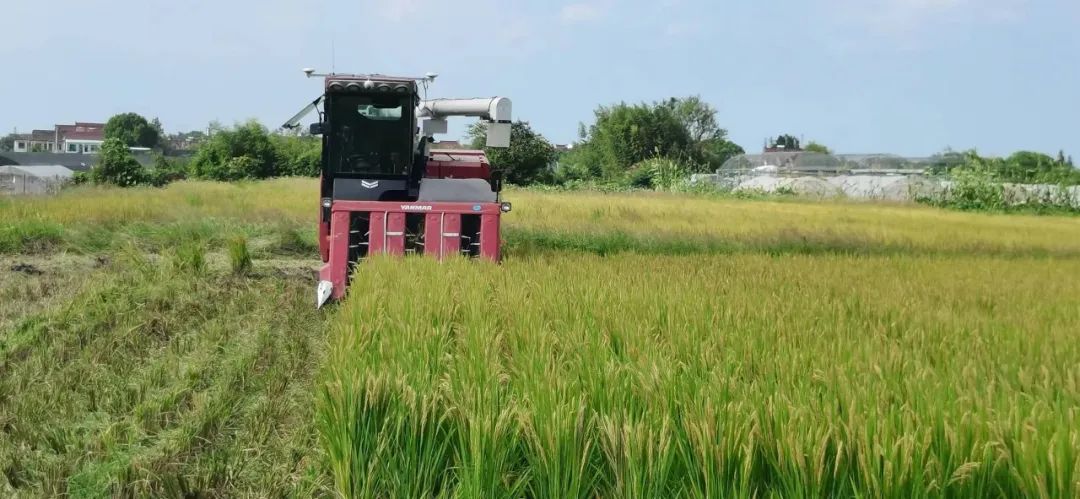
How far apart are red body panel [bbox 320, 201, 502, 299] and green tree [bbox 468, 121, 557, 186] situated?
3190cm

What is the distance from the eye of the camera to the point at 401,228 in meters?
8.37

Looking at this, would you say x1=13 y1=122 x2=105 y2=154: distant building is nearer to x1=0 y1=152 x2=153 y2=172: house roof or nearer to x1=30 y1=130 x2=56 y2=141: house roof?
x1=30 y1=130 x2=56 y2=141: house roof

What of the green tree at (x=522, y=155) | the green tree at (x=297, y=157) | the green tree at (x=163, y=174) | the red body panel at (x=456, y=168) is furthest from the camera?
the green tree at (x=297, y=157)

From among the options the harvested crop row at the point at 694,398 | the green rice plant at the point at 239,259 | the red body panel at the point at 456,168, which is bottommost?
the green rice plant at the point at 239,259

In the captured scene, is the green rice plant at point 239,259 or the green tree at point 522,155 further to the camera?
the green tree at point 522,155

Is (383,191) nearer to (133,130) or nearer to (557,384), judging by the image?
(557,384)

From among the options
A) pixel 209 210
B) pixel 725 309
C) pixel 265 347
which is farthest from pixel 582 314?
pixel 209 210

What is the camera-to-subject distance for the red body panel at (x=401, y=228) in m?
8.15

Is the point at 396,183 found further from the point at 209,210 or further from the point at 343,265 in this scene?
the point at 209,210

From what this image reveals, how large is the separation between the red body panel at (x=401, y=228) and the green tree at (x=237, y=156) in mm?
38142

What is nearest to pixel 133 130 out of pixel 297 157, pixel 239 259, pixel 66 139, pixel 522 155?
pixel 66 139

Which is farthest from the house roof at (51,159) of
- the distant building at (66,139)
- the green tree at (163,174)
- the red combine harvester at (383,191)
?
the red combine harvester at (383,191)

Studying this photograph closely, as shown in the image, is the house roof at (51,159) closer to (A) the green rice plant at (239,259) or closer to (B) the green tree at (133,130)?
(B) the green tree at (133,130)

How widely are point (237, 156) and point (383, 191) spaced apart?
4054cm
